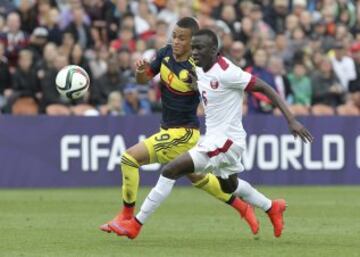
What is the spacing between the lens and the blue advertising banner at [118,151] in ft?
64.4

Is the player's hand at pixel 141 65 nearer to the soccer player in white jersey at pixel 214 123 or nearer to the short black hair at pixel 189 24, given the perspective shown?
the short black hair at pixel 189 24

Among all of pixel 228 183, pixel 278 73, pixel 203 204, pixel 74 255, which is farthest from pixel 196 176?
pixel 278 73

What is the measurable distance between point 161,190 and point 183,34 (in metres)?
1.76

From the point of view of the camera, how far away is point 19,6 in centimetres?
2191

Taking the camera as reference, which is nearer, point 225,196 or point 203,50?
point 203,50

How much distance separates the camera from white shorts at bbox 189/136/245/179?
11.5m

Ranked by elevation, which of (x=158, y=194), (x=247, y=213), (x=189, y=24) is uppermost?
(x=189, y=24)

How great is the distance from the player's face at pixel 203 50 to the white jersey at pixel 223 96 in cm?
12

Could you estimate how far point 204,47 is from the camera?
11.4m

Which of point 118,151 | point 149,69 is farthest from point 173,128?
point 118,151

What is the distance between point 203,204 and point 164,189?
528 cm

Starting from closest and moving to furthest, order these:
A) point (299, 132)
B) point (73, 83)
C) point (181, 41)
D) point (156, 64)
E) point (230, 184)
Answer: point (299, 132), point (230, 184), point (181, 41), point (156, 64), point (73, 83)

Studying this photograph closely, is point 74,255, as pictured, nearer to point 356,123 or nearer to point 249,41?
point 356,123

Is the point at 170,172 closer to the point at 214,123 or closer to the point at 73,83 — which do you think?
the point at 214,123
